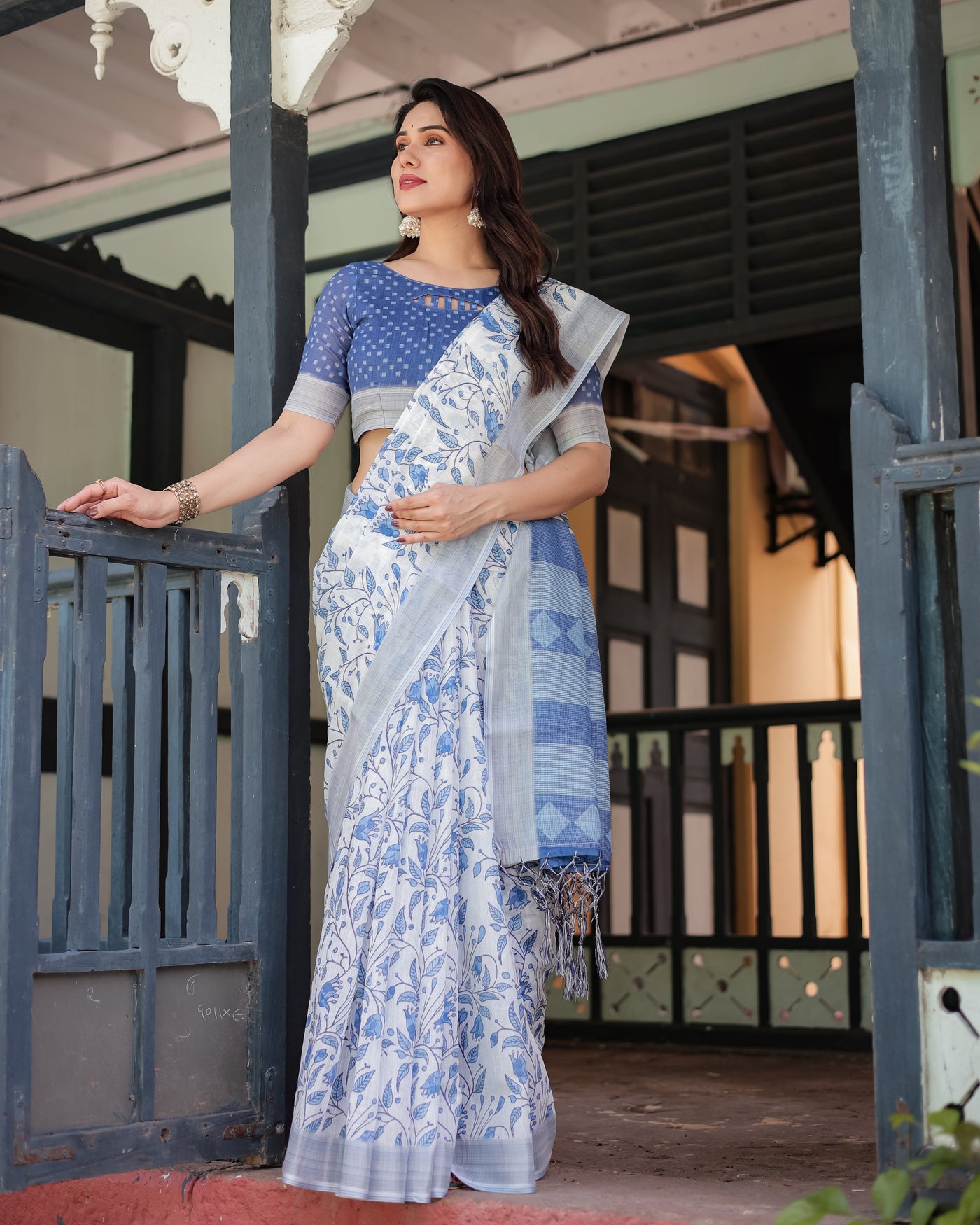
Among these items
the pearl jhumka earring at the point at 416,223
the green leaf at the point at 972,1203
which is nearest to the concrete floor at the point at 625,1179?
the green leaf at the point at 972,1203

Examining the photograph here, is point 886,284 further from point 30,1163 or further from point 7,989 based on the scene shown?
point 30,1163

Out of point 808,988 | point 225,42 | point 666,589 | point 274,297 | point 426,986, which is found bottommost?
point 808,988

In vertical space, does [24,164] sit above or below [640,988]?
above

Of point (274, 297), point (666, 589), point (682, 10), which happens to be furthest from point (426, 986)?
point (666, 589)

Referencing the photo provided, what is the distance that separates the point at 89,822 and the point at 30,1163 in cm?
50

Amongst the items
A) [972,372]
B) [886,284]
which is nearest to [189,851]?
[886,284]

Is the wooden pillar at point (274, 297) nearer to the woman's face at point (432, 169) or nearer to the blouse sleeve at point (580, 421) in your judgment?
the woman's face at point (432, 169)

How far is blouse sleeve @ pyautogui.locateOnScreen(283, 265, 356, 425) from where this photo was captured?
105 inches

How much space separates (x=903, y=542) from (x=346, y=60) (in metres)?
3.60

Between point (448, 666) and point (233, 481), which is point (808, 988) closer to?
point (448, 666)

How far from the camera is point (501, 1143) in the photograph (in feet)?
7.50

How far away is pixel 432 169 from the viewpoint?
2631 mm

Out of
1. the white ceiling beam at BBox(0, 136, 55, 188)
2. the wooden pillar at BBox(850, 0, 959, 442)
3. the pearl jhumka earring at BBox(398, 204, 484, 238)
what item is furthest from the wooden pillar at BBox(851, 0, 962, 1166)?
the white ceiling beam at BBox(0, 136, 55, 188)

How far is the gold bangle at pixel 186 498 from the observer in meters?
2.49
